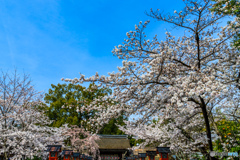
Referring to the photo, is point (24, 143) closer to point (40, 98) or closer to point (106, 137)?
point (40, 98)

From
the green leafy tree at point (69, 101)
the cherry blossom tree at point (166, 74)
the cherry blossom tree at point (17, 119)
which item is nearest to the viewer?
the cherry blossom tree at point (166, 74)

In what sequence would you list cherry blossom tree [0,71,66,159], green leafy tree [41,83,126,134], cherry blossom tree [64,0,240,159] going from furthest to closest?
green leafy tree [41,83,126,134], cherry blossom tree [0,71,66,159], cherry blossom tree [64,0,240,159]

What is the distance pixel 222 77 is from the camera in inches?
205

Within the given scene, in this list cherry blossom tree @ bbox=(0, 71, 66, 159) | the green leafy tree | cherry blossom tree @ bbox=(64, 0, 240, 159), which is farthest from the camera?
the green leafy tree

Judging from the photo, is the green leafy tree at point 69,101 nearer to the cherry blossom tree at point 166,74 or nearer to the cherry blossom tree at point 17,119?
the cherry blossom tree at point 17,119

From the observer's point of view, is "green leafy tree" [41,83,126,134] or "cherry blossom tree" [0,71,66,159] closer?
"cherry blossom tree" [0,71,66,159]

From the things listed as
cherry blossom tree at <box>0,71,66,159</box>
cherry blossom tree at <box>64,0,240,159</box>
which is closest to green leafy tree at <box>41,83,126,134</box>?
cherry blossom tree at <box>0,71,66,159</box>

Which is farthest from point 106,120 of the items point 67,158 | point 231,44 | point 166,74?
point 231,44

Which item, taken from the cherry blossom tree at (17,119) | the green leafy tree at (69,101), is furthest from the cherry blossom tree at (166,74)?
the green leafy tree at (69,101)

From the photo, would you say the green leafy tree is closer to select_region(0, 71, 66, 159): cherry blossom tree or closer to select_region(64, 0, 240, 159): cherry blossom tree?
select_region(0, 71, 66, 159): cherry blossom tree

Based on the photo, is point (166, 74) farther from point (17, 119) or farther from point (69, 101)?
point (69, 101)

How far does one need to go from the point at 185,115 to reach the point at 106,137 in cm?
1409

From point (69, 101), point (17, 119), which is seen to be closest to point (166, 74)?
point (17, 119)

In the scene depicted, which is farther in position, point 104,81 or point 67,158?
point 67,158
